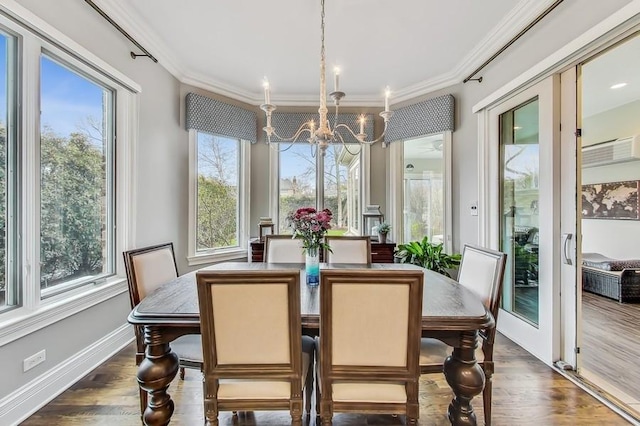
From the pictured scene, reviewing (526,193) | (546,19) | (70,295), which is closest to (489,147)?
(526,193)

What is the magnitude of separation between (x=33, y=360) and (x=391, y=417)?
218 centimetres

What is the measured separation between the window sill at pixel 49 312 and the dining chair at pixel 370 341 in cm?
174

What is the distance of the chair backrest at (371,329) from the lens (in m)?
1.25

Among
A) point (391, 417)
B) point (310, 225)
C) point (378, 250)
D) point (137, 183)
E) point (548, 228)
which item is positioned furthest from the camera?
point (378, 250)

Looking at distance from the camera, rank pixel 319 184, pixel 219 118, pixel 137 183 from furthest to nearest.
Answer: pixel 319 184 < pixel 219 118 < pixel 137 183

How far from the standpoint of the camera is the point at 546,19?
7.53 ft

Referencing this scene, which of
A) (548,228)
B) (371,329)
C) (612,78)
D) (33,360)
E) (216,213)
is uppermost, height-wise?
(612,78)

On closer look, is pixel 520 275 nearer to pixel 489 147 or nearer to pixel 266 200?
pixel 489 147

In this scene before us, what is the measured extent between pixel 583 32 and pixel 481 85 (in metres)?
1.27

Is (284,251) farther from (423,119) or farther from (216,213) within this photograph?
(423,119)

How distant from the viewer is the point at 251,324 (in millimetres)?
1308

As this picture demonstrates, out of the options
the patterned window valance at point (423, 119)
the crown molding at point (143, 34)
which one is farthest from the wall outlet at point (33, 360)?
the patterned window valance at point (423, 119)

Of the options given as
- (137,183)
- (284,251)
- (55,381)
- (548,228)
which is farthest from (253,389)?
(548,228)

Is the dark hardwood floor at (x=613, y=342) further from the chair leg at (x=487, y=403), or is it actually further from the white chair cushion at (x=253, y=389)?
the white chair cushion at (x=253, y=389)
